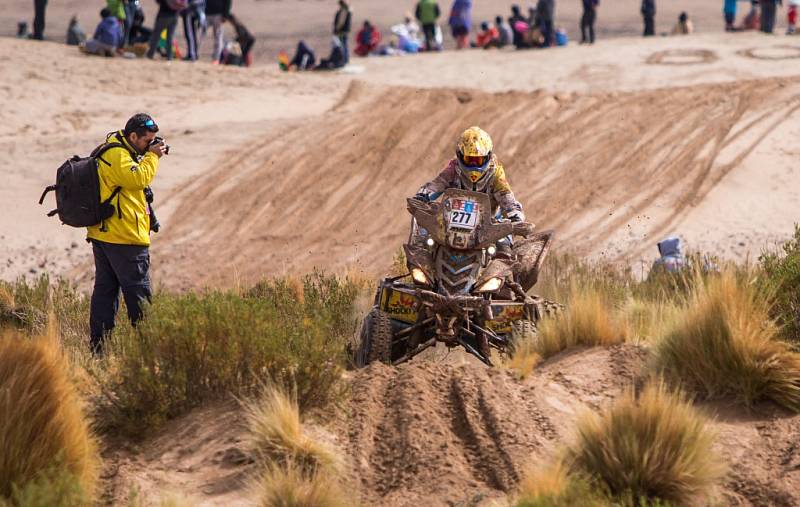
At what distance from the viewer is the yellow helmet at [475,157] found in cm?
1070

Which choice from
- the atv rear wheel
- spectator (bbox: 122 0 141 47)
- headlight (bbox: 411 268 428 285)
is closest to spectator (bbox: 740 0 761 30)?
spectator (bbox: 122 0 141 47)

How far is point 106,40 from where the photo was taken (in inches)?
1000

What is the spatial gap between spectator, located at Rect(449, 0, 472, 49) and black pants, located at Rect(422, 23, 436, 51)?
1.93 feet

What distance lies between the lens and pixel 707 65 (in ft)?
80.7

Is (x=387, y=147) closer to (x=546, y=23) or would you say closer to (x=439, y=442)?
(x=546, y=23)

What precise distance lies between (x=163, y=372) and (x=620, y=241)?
997 cm

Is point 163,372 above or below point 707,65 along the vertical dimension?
below

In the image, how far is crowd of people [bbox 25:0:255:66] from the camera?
25.2 m

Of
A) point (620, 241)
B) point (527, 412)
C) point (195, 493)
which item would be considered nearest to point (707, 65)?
point (620, 241)

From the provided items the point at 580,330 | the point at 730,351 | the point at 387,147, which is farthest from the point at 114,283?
the point at 387,147

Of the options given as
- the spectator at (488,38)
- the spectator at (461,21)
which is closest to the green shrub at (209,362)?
the spectator at (488,38)

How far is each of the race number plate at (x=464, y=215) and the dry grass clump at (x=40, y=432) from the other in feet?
11.6

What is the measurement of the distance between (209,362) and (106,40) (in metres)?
18.3

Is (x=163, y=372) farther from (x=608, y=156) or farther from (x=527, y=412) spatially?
(x=608, y=156)
